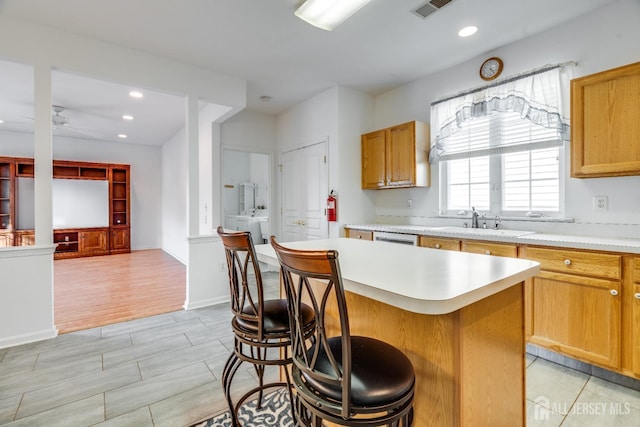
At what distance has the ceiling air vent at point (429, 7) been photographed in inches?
95.7

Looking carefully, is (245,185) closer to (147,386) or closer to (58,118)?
(58,118)

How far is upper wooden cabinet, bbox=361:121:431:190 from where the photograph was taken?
12.2ft

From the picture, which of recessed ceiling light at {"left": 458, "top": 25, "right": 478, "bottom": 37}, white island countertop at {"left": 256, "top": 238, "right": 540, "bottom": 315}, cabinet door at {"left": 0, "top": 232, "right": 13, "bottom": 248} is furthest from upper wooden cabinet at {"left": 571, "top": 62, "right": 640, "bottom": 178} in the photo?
cabinet door at {"left": 0, "top": 232, "right": 13, "bottom": 248}

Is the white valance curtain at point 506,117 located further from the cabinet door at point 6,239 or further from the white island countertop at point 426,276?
the cabinet door at point 6,239

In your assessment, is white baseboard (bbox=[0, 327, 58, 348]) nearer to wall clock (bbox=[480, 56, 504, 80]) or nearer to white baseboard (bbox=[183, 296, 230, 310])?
white baseboard (bbox=[183, 296, 230, 310])

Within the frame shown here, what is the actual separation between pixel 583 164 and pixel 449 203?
4.80 feet

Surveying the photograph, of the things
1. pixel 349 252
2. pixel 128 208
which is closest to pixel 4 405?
pixel 349 252

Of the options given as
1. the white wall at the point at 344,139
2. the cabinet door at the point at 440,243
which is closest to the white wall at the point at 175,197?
the white wall at the point at 344,139

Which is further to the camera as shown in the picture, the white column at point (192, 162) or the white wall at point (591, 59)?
the white column at point (192, 162)

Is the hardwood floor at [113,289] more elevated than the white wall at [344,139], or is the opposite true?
the white wall at [344,139]

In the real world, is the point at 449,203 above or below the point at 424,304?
above

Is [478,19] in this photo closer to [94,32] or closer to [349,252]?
[349,252]

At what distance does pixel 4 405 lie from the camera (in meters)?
1.86

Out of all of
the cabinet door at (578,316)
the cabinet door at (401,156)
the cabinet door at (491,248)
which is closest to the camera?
the cabinet door at (578,316)
